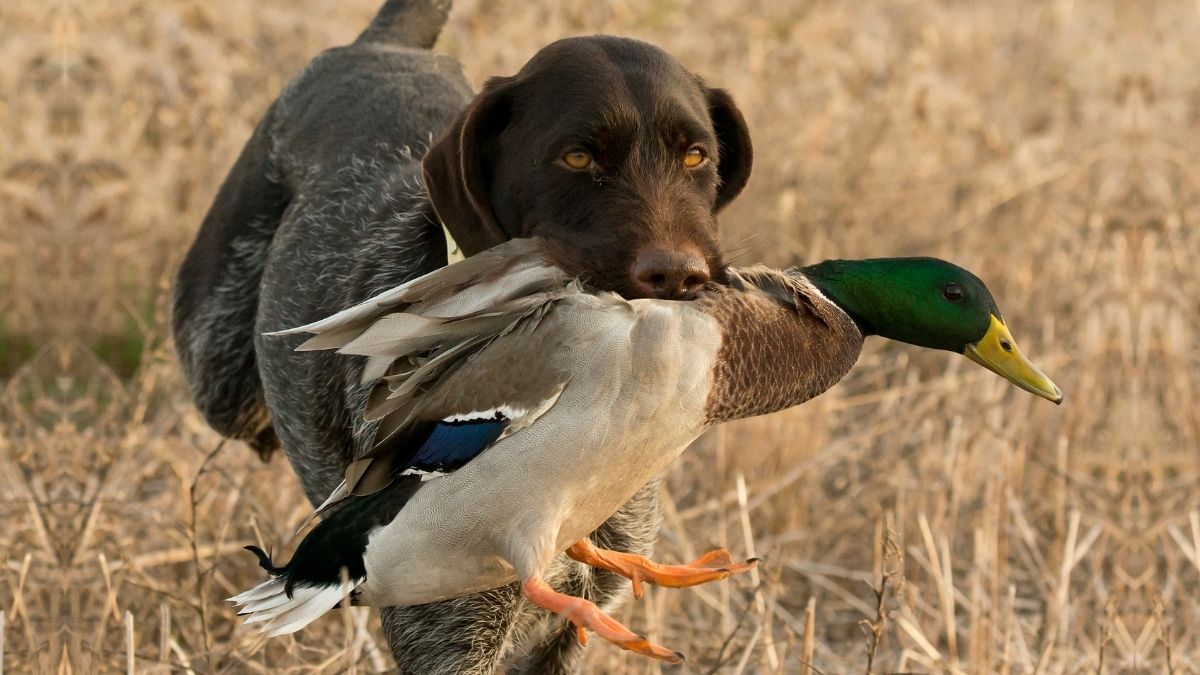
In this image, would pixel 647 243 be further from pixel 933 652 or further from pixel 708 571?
pixel 933 652

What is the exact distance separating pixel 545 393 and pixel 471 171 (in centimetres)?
99

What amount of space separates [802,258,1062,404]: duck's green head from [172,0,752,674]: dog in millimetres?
277

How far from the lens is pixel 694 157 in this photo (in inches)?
136

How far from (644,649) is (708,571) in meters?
0.29

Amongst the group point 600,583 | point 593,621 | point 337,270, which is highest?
point 593,621

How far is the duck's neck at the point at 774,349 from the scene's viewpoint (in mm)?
2709

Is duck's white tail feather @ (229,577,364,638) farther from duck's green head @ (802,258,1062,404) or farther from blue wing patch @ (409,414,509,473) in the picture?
duck's green head @ (802,258,1062,404)

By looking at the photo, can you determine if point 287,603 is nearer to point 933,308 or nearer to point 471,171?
point 471,171

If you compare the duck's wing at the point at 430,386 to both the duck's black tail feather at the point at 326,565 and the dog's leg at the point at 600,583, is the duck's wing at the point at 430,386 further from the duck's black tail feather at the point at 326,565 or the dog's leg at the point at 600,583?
the dog's leg at the point at 600,583

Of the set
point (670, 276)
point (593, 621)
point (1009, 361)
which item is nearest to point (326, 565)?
point (593, 621)

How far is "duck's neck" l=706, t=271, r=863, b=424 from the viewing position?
107 inches

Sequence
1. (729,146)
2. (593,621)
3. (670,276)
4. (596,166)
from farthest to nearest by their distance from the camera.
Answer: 1. (729,146)
2. (596,166)
3. (670,276)
4. (593,621)

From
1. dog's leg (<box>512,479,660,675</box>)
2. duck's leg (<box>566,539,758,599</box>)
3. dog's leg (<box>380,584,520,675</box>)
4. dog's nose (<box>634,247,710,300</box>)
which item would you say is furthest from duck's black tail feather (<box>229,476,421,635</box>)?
dog's leg (<box>512,479,660,675</box>)

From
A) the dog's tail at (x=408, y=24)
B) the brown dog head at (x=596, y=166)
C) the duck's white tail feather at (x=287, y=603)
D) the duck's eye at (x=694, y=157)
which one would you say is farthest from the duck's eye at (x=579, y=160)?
the dog's tail at (x=408, y=24)
